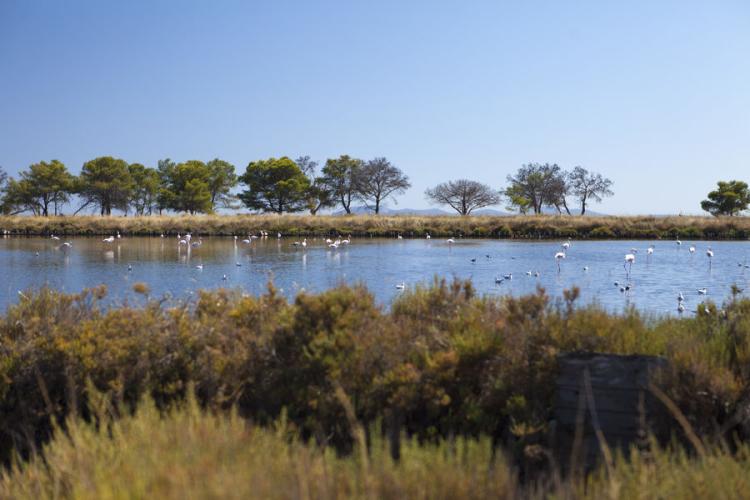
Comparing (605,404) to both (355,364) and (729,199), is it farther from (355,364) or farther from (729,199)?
(729,199)

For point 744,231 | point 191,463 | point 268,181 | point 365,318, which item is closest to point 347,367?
point 365,318

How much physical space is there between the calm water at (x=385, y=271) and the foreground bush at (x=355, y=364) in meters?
5.99

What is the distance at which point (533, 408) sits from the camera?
5.44m

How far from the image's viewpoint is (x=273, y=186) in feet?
268

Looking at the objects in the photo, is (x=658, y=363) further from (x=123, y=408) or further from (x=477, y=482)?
(x=123, y=408)

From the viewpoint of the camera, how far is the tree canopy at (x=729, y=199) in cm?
7400

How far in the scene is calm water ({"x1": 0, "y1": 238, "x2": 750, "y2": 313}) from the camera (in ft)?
54.2

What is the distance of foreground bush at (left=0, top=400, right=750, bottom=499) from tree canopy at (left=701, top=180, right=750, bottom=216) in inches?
3156

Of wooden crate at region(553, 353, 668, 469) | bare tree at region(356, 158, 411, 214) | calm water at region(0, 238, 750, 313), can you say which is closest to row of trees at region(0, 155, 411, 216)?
bare tree at region(356, 158, 411, 214)

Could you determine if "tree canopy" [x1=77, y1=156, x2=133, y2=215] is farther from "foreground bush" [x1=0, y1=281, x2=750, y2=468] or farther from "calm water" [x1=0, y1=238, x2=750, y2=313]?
"foreground bush" [x1=0, y1=281, x2=750, y2=468]

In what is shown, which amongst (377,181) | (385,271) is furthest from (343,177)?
(385,271)

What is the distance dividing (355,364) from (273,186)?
7772cm

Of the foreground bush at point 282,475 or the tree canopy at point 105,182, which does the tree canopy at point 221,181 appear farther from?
the foreground bush at point 282,475

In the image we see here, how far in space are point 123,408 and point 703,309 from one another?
21.5ft
